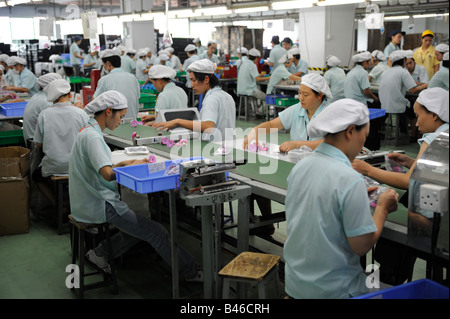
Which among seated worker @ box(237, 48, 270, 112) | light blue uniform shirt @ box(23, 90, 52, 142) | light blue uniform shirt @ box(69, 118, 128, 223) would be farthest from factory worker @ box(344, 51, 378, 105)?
light blue uniform shirt @ box(69, 118, 128, 223)

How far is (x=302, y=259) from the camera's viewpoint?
1.97 m

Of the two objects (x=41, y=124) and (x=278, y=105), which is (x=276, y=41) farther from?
(x=41, y=124)

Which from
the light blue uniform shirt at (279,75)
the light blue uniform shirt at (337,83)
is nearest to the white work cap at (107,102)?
the light blue uniform shirt at (337,83)

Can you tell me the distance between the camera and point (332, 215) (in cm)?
188

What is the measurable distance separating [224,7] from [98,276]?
223 inches

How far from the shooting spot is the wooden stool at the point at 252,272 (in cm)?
237

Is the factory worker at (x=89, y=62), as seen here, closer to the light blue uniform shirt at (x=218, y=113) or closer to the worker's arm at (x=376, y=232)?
the light blue uniform shirt at (x=218, y=113)

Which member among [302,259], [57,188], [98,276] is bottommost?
[98,276]

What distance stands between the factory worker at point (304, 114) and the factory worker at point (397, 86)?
402cm

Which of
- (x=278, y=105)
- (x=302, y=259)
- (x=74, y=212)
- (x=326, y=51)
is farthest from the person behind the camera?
(x=326, y=51)

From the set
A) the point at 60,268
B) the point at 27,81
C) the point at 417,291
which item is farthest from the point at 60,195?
the point at 27,81

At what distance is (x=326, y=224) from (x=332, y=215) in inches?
1.8

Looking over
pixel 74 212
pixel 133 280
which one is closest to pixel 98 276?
pixel 133 280

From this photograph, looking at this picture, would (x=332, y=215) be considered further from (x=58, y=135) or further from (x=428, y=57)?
(x=428, y=57)
